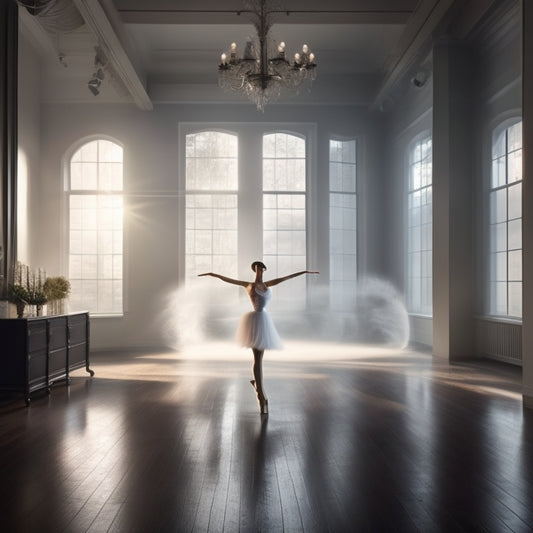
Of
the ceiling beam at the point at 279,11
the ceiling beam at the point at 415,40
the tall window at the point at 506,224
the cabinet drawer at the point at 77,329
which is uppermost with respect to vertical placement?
the ceiling beam at the point at 279,11

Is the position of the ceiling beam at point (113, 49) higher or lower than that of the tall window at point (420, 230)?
higher

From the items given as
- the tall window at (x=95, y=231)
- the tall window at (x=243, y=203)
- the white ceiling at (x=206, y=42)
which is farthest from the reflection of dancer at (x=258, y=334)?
the tall window at (x=95, y=231)

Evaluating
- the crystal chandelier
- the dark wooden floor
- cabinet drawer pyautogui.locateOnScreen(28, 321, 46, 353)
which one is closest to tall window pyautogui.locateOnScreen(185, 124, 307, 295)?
the crystal chandelier

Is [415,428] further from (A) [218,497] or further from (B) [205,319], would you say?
(B) [205,319]

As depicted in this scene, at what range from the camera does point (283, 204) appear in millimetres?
11727

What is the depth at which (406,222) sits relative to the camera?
11453 millimetres

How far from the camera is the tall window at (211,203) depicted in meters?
11.6

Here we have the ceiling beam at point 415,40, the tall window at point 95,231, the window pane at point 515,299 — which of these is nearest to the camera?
the ceiling beam at point 415,40

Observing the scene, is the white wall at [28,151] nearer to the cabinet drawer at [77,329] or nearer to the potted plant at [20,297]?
the cabinet drawer at [77,329]

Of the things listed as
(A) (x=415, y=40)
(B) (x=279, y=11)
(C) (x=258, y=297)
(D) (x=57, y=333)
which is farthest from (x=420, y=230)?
(D) (x=57, y=333)

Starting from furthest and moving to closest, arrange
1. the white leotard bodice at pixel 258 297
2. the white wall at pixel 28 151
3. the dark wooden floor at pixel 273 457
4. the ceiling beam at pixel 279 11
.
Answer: the white wall at pixel 28 151
the ceiling beam at pixel 279 11
the white leotard bodice at pixel 258 297
the dark wooden floor at pixel 273 457

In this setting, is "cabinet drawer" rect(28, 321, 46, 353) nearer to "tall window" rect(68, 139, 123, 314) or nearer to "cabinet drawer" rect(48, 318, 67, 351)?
"cabinet drawer" rect(48, 318, 67, 351)

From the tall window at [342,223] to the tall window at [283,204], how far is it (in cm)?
58

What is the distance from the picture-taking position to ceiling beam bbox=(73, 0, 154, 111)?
723 cm
